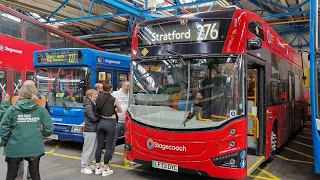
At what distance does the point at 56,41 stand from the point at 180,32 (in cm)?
842

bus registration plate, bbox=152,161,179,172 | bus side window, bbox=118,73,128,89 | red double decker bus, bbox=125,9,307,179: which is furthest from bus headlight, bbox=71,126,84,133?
bus registration plate, bbox=152,161,179,172

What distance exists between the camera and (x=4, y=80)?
9.45 metres

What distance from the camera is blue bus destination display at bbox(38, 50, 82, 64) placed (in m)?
7.74

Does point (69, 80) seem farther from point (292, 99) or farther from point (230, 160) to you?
point (292, 99)

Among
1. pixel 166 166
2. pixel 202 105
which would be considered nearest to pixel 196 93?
pixel 202 105

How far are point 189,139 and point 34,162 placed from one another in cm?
230

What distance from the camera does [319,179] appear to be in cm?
582

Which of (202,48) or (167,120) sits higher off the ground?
(202,48)

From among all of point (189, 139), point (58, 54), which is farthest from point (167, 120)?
point (58, 54)

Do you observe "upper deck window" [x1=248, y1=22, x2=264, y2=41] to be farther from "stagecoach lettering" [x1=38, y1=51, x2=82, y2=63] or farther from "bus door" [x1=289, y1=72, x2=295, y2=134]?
"stagecoach lettering" [x1=38, y1=51, x2=82, y2=63]

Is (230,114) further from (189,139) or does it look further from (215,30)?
(215,30)

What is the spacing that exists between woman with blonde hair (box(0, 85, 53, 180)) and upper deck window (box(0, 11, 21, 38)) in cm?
690

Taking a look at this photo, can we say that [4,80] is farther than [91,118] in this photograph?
Yes

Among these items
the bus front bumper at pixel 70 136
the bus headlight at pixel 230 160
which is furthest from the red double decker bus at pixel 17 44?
the bus headlight at pixel 230 160
